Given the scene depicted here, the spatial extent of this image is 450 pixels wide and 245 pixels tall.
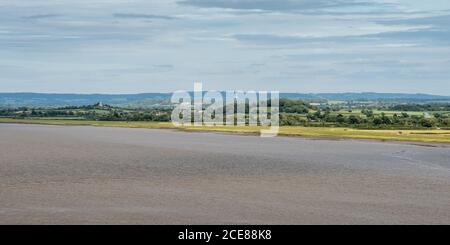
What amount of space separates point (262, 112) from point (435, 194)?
86486 millimetres

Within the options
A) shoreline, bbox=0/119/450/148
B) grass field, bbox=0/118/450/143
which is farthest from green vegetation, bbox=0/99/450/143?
shoreline, bbox=0/119/450/148

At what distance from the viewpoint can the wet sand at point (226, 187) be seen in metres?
22.7

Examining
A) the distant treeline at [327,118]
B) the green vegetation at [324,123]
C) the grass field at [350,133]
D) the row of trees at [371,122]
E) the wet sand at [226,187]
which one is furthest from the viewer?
the distant treeline at [327,118]

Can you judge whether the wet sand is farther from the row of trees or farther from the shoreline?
the row of trees

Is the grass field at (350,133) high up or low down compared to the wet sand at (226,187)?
up

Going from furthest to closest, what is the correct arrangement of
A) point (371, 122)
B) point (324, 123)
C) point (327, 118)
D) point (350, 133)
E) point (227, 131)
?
point (327, 118)
point (324, 123)
point (371, 122)
point (227, 131)
point (350, 133)

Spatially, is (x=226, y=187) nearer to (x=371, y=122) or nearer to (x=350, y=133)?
(x=350, y=133)

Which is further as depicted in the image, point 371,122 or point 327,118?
point 327,118

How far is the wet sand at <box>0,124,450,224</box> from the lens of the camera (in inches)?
893

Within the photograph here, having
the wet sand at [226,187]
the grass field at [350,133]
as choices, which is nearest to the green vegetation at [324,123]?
the grass field at [350,133]

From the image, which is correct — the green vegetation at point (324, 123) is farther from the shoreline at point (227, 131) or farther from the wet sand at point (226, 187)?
the wet sand at point (226, 187)

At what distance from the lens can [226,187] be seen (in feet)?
97.6

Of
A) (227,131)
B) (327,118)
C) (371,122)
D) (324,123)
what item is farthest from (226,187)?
(327,118)
